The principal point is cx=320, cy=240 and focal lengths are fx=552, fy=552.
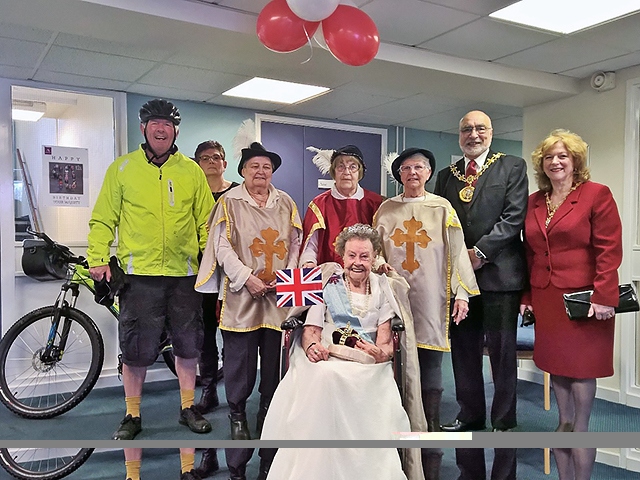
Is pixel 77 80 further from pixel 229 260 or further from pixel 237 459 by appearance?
pixel 237 459

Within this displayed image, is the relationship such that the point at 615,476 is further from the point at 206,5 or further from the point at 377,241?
the point at 206,5

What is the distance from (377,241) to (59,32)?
154 cm

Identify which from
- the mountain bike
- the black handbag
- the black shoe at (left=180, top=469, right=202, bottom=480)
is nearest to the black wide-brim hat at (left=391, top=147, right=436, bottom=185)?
the black handbag

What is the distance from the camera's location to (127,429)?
237cm

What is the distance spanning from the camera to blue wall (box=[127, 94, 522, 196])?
7.60 ft

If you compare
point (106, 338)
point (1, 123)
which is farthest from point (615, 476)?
point (1, 123)

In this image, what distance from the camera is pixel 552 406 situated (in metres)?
2.36

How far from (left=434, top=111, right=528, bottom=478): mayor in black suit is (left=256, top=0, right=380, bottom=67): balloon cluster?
1.94ft

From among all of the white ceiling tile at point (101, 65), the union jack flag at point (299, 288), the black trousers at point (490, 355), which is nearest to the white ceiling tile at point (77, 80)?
the white ceiling tile at point (101, 65)

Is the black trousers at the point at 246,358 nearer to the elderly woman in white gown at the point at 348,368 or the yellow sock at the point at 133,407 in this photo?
the elderly woman in white gown at the point at 348,368

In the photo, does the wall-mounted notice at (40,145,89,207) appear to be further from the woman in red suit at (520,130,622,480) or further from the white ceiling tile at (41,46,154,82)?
the woman in red suit at (520,130,622,480)

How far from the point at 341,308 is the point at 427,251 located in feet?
1.50

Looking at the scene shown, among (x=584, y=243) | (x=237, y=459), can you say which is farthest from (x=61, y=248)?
(x=584, y=243)

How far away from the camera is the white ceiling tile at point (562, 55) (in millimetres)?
2477
